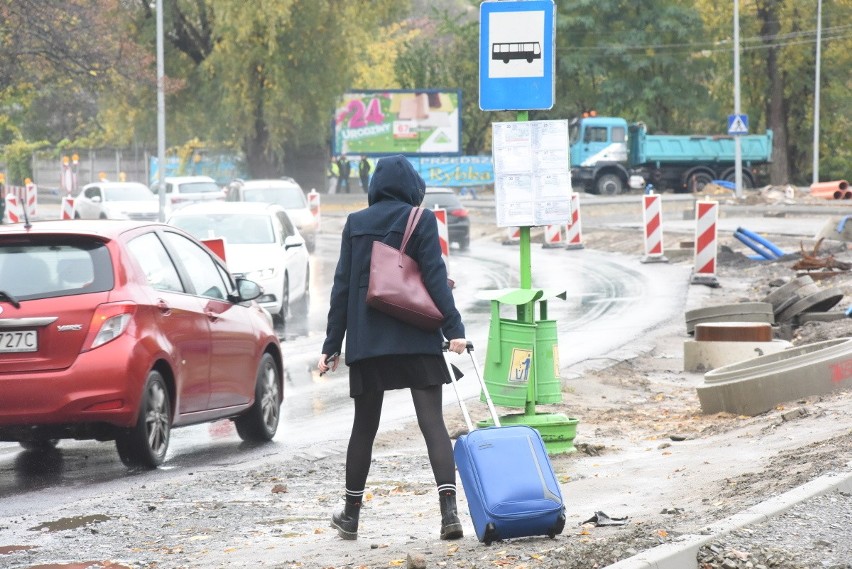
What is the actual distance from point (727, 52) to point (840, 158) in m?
7.42

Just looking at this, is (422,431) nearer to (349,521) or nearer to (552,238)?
(349,521)

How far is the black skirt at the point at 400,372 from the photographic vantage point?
6449 millimetres

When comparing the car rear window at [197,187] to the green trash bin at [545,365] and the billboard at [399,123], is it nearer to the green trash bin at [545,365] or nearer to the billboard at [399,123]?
the billboard at [399,123]

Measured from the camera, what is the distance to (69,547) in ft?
21.8

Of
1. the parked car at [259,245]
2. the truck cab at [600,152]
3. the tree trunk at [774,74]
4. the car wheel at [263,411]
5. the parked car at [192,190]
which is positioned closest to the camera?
the car wheel at [263,411]

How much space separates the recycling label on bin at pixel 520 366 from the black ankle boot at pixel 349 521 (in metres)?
2.72

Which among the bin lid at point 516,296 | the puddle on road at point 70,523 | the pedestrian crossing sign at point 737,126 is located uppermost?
the pedestrian crossing sign at point 737,126

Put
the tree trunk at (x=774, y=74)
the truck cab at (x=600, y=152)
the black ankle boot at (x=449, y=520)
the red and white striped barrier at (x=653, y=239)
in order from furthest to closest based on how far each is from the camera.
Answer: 1. the tree trunk at (x=774, y=74)
2. the truck cab at (x=600, y=152)
3. the red and white striped barrier at (x=653, y=239)
4. the black ankle boot at (x=449, y=520)

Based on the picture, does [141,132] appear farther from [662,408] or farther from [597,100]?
Answer: [662,408]

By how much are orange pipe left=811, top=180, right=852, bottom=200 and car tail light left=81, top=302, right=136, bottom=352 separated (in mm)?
41460

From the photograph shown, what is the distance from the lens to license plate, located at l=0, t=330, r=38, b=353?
8.54m

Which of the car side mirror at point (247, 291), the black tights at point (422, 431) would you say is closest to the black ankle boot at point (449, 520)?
the black tights at point (422, 431)

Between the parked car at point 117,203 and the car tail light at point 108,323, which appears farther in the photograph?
the parked car at point 117,203

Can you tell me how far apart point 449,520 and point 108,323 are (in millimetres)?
3148
